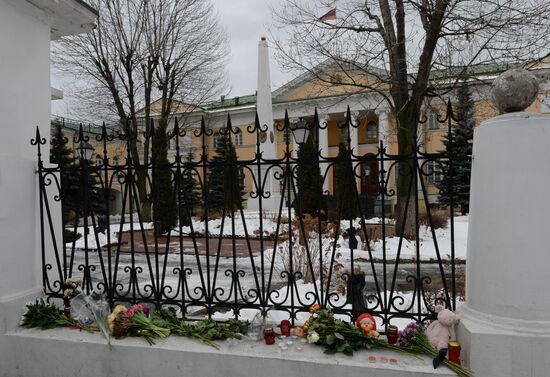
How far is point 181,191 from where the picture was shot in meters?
3.36

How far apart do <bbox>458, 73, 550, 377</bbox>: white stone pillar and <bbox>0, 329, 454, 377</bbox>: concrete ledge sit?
1.17 ft

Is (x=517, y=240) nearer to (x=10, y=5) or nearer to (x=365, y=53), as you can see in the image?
(x=10, y=5)

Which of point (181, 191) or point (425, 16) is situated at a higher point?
point (425, 16)

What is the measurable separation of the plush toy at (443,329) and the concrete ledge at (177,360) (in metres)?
0.16

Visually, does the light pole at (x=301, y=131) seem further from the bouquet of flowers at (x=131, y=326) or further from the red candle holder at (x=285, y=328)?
the bouquet of flowers at (x=131, y=326)

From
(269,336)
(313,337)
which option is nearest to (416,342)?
(313,337)

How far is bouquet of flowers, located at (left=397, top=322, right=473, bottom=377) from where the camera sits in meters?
2.61

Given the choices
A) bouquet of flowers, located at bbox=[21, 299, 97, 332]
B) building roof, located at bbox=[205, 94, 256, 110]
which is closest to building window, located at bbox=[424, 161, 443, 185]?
bouquet of flowers, located at bbox=[21, 299, 97, 332]

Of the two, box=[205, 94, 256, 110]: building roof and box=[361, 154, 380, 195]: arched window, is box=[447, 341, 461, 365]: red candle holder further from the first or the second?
box=[205, 94, 256, 110]: building roof

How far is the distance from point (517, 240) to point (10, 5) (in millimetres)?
4571

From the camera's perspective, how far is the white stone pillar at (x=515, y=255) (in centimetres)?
230

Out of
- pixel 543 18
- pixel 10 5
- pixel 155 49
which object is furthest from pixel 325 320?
pixel 155 49

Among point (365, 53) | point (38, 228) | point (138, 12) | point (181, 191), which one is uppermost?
point (138, 12)

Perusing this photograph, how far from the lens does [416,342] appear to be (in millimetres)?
2736
